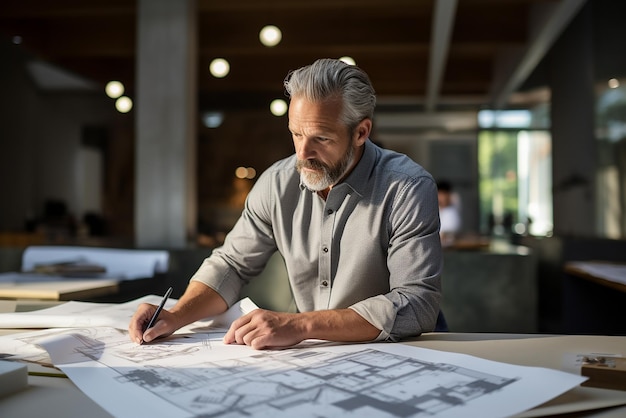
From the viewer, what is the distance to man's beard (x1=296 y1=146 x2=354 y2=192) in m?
1.67

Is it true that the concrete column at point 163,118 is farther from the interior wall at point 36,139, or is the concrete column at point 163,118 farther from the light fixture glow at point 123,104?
the light fixture glow at point 123,104

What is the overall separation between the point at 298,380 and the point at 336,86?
2.85ft

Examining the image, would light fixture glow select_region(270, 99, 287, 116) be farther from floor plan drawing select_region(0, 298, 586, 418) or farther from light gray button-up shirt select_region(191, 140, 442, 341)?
floor plan drawing select_region(0, 298, 586, 418)

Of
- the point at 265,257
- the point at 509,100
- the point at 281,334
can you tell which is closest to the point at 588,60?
the point at 509,100

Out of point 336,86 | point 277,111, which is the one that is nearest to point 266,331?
point 336,86

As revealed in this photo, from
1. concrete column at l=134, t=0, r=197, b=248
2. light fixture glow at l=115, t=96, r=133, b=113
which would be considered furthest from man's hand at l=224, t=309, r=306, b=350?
light fixture glow at l=115, t=96, r=133, b=113

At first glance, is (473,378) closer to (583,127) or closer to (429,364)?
(429,364)

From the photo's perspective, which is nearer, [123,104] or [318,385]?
[318,385]

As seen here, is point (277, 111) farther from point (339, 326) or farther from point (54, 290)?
point (339, 326)

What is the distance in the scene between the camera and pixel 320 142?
1.66 m

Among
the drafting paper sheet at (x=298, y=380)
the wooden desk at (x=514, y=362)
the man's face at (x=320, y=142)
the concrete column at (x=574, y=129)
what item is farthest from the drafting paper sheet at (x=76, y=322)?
the concrete column at (x=574, y=129)

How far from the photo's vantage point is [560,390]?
2.99 ft

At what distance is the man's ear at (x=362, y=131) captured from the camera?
1.71 meters

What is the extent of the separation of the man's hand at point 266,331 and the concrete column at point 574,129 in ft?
16.9
